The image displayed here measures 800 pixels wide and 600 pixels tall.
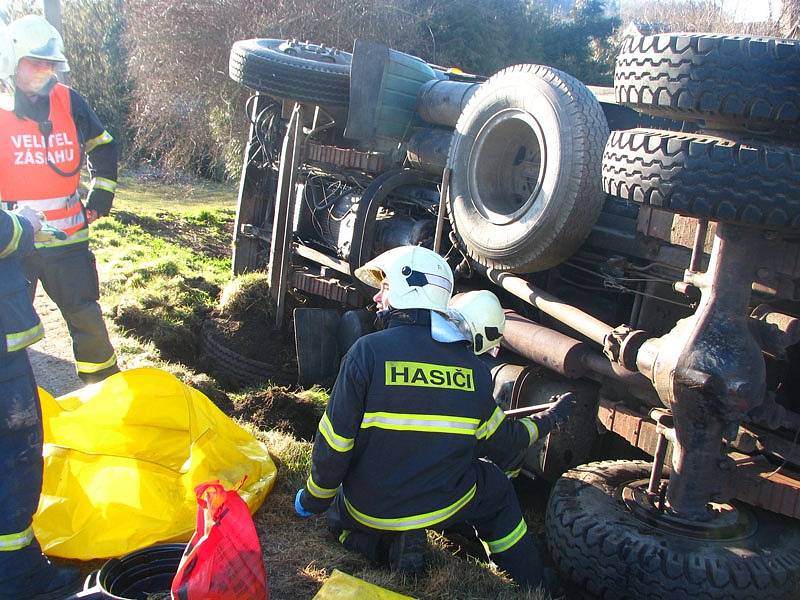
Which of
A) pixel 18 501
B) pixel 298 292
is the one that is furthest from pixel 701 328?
pixel 298 292

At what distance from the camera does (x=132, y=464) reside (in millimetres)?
3383

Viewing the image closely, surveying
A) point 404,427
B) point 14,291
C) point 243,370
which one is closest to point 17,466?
point 14,291

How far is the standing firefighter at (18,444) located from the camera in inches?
115

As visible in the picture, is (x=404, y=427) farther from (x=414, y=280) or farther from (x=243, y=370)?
(x=243, y=370)

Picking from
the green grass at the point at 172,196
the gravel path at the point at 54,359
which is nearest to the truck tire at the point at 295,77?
the gravel path at the point at 54,359

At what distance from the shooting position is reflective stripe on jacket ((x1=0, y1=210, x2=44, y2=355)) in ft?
9.70

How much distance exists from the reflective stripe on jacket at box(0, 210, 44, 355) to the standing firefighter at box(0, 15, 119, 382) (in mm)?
1219

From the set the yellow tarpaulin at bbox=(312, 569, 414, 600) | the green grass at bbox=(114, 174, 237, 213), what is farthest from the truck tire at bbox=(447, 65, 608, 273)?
the green grass at bbox=(114, 174, 237, 213)

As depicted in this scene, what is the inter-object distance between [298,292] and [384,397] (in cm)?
359

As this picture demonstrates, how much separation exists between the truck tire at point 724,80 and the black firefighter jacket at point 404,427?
117 centimetres

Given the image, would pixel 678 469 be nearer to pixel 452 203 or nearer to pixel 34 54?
pixel 452 203

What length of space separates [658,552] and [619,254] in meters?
1.58

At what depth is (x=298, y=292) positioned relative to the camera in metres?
6.46

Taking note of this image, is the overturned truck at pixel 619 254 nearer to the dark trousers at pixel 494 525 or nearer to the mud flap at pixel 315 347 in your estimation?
the mud flap at pixel 315 347
